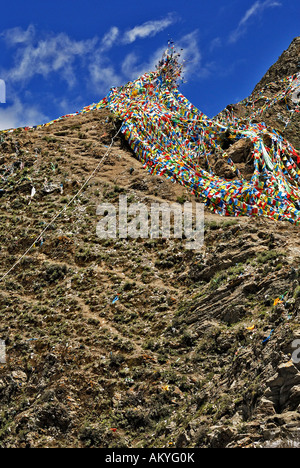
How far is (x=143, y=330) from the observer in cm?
1730

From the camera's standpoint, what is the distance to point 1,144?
90.2 feet

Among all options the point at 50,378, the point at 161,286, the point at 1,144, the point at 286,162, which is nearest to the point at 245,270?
the point at 161,286

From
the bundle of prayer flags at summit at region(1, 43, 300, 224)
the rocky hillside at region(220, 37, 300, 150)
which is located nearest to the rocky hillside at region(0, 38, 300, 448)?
the bundle of prayer flags at summit at region(1, 43, 300, 224)

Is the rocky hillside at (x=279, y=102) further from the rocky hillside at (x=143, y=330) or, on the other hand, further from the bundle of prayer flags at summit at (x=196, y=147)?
the rocky hillside at (x=143, y=330)

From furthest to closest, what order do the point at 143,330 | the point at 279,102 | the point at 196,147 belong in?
the point at 279,102, the point at 196,147, the point at 143,330

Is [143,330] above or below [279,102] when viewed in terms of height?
below

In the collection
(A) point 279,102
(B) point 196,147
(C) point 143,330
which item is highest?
(A) point 279,102

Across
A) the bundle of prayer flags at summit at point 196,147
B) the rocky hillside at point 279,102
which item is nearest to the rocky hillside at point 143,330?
the bundle of prayer flags at summit at point 196,147

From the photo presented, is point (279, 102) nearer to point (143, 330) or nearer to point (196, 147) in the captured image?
point (196, 147)

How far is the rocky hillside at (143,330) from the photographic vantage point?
12.1 metres

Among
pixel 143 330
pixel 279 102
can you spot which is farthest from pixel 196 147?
pixel 279 102

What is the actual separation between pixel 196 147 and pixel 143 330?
11.6 metres

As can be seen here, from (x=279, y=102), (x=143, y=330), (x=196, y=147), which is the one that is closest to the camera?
(x=143, y=330)

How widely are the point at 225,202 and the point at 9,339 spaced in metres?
9.60
